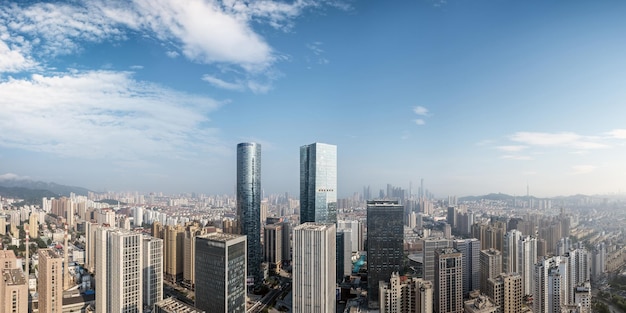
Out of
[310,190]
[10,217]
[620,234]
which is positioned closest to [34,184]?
[10,217]

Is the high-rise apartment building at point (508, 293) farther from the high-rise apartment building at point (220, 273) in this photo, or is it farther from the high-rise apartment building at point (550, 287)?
the high-rise apartment building at point (220, 273)

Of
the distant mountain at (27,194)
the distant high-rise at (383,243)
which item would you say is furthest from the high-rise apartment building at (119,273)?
the distant mountain at (27,194)

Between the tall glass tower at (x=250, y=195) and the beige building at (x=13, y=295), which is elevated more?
the tall glass tower at (x=250, y=195)

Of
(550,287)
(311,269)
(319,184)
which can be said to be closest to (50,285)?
(311,269)

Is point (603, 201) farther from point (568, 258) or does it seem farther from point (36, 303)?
point (36, 303)

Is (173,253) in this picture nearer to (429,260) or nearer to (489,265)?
(429,260)

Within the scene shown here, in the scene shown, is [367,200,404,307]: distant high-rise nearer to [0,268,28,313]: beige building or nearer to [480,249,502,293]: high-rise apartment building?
[480,249,502,293]: high-rise apartment building

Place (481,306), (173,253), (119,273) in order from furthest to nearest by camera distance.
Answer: (173,253)
(481,306)
(119,273)
